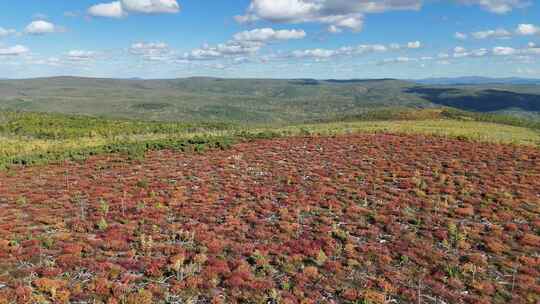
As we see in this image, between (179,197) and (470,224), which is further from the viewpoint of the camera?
(179,197)

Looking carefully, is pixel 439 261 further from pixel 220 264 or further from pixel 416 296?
pixel 220 264

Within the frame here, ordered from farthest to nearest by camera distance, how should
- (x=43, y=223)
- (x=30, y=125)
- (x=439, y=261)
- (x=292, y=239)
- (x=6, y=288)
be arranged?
(x=30, y=125)
(x=43, y=223)
(x=292, y=239)
(x=439, y=261)
(x=6, y=288)

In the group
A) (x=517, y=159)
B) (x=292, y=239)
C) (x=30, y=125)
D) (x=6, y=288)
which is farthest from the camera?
(x=30, y=125)

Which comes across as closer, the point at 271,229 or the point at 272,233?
the point at 272,233

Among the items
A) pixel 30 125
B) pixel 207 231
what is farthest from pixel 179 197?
pixel 30 125

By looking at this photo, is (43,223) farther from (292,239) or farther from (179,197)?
(292,239)

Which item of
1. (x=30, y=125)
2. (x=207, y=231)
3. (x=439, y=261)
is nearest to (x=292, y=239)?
(x=207, y=231)

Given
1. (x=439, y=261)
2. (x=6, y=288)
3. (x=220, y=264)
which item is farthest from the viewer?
(x=439, y=261)
